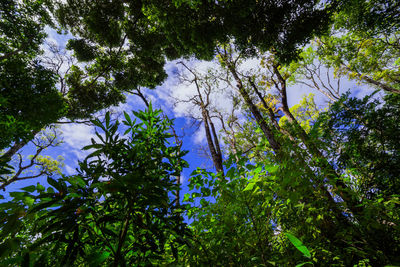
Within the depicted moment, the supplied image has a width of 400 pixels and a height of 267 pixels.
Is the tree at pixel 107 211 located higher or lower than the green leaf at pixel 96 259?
higher

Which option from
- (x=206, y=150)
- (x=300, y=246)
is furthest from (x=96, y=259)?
(x=206, y=150)

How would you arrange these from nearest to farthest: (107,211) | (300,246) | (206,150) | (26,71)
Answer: (300,246) < (107,211) < (26,71) < (206,150)

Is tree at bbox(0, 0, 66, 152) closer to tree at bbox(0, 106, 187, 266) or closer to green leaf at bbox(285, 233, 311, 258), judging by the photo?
tree at bbox(0, 106, 187, 266)

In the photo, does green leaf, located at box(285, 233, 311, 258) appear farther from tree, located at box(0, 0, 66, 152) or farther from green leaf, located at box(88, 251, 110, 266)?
tree, located at box(0, 0, 66, 152)

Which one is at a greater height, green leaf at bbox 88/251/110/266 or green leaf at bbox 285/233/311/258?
green leaf at bbox 88/251/110/266

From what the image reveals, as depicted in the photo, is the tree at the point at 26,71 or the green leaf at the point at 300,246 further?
the tree at the point at 26,71

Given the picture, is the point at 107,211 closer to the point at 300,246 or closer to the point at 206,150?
the point at 300,246

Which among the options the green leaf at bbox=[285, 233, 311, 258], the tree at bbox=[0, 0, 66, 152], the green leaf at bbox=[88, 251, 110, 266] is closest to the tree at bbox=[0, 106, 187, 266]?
the green leaf at bbox=[88, 251, 110, 266]

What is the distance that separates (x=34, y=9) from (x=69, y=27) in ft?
5.72

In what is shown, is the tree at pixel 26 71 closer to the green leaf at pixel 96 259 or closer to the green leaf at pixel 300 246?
the green leaf at pixel 96 259

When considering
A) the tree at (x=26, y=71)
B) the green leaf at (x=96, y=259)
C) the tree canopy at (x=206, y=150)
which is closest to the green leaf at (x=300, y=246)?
the tree canopy at (x=206, y=150)

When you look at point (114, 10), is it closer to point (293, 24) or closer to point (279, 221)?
point (293, 24)

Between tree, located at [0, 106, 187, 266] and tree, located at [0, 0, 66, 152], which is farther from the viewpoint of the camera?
tree, located at [0, 0, 66, 152]

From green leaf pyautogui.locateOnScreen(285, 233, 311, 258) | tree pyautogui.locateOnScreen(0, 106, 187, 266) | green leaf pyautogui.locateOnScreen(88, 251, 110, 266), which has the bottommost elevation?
green leaf pyautogui.locateOnScreen(285, 233, 311, 258)
